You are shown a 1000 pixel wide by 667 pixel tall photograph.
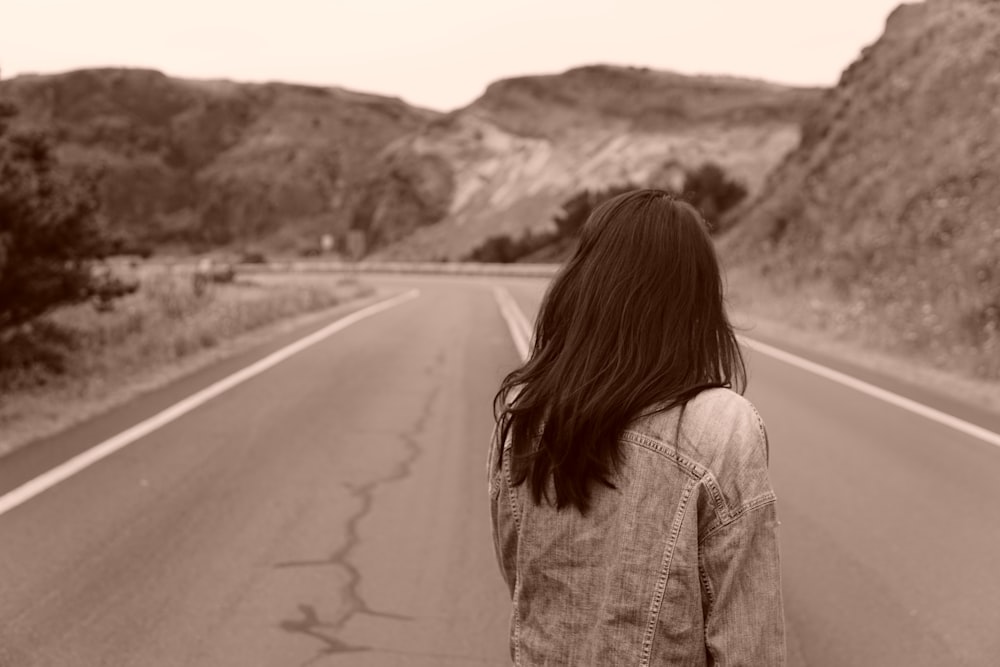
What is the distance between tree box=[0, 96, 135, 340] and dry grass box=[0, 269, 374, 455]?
0.66 m

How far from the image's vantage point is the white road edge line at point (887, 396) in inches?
437

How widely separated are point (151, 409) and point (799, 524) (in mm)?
6641

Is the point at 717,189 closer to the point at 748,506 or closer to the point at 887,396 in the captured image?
the point at 887,396

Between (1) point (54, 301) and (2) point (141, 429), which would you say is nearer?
(2) point (141, 429)

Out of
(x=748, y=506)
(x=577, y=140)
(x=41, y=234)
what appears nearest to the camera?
(x=748, y=506)

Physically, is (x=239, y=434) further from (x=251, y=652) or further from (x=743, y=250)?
(x=743, y=250)

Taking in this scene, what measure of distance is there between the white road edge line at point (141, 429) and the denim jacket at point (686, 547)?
21.0 feet

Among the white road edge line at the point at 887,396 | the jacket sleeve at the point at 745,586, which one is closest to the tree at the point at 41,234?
the white road edge line at the point at 887,396

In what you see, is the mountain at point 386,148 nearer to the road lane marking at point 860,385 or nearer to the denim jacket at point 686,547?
the road lane marking at point 860,385

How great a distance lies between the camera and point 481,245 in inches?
3041

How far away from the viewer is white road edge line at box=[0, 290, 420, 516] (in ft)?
27.2

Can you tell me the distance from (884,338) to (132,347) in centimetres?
1110

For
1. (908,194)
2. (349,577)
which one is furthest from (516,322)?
(349,577)

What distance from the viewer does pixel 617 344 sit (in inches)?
85.4
